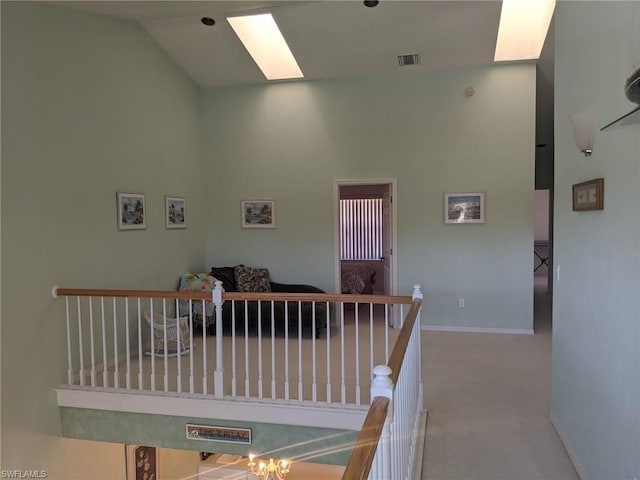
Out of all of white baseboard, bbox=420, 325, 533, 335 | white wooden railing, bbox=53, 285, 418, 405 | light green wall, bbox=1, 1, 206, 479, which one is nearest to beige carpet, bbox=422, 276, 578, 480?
white baseboard, bbox=420, 325, 533, 335

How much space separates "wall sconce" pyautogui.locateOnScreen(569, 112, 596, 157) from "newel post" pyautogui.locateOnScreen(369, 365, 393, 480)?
1.99 m

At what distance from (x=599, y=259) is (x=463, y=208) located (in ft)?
10.6

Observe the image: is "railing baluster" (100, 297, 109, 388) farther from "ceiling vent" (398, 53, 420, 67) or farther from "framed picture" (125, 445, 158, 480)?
"ceiling vent" (398, 53, 420, 67)

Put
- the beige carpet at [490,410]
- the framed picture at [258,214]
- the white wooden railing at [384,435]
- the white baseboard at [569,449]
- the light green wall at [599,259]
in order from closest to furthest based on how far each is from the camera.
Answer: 1. the white wooden railing at [384,435]
2. the light green wall at [599,259]
3. the white baseboard at [569,449]
4. the beige carpet at [490,410]
5. the framed picture at [258,214]

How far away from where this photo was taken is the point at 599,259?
2434mm

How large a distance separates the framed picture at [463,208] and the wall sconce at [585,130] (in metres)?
3.03

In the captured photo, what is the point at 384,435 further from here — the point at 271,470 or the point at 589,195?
the point at 271,470

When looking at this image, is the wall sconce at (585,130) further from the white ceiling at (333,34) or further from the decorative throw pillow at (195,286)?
the decorative throw pillow at (195,286)

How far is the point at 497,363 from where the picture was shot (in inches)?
178

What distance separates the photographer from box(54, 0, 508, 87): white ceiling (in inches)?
164

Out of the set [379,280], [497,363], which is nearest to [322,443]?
[497,363]

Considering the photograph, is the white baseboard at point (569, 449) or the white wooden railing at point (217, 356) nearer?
the white baseboard at point (569, 449)

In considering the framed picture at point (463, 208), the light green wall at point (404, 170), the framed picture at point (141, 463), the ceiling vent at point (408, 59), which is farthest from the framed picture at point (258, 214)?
the framed picture at point (141, 463)

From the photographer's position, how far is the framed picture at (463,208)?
5555 millimetres
